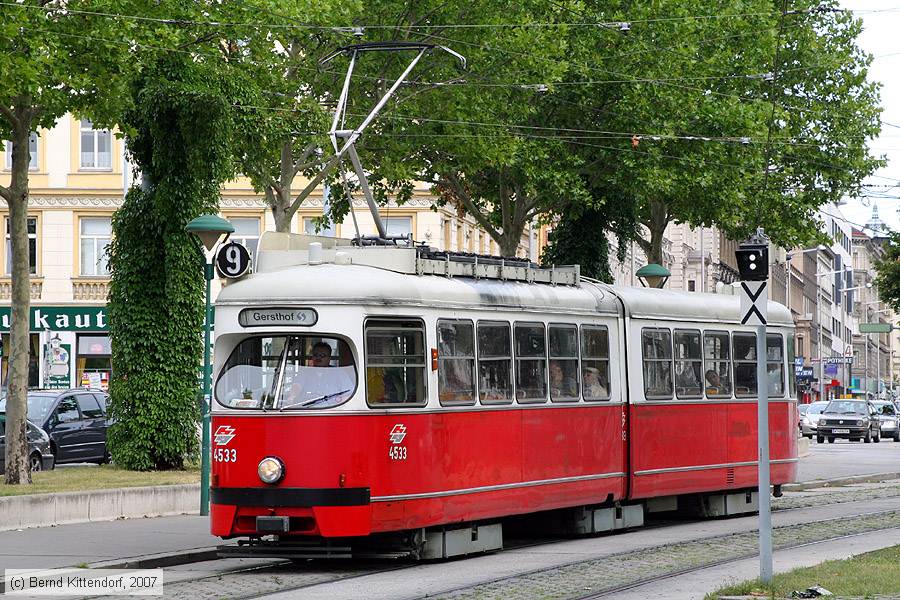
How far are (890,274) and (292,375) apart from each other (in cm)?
3902

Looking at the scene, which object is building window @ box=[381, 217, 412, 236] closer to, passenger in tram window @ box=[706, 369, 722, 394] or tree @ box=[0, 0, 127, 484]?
tree @ box=[0, 0, 127, 484]

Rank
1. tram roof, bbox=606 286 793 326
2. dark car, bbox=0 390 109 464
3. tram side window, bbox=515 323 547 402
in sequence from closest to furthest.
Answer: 1. tram side window, bbox=515 323 547 402
2. tram roof, bbox=606 286 793 326
3. dark car, bbox=0 390 109 464

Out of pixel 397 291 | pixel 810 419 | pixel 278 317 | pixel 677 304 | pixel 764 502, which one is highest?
pixel 677 304

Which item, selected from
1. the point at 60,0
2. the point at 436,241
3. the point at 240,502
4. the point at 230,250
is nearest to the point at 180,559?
the point at 240,502

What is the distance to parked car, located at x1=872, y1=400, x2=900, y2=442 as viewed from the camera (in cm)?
6906

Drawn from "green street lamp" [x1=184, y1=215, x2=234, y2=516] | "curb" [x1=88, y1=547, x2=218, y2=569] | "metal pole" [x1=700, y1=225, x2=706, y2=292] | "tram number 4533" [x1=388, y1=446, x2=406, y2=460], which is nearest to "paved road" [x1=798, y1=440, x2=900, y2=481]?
"green street lamp" [x1=184, y1=215, x2=234, y2=516]

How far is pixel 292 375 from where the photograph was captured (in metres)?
16.1

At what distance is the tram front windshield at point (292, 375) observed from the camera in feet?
52.4

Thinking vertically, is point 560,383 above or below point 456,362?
below

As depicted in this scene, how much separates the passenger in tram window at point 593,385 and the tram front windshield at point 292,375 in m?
4.57

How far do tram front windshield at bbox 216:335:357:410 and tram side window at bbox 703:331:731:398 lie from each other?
7.90 meters

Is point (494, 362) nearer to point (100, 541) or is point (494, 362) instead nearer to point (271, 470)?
point (271, 470)

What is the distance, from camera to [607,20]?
39875 millimetres

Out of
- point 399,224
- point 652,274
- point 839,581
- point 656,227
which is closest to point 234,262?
point 839,581
